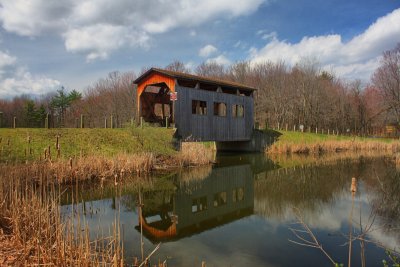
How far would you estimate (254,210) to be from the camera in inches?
394

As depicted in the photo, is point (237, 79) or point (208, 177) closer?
point (208, 177)

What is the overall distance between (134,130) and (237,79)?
32.4 meters

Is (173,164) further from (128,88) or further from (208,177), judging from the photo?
(128,88)

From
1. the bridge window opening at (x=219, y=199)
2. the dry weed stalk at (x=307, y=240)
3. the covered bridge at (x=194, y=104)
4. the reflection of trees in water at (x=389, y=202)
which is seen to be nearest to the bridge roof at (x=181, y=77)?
the covered bridge at (x=194, y=104)

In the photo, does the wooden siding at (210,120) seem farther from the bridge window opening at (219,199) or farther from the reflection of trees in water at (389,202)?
the reflection of trees in water at (389,202)

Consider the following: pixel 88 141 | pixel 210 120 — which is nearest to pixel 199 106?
pixel 210 120

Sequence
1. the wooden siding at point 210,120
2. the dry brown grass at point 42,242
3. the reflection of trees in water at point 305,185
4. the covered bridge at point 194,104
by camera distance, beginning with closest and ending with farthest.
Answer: the dry brown grass at point 42,242, the reflection of trees in water at point 305,185, the covered bridge at point 194,104, the wooden siding at point 210,120

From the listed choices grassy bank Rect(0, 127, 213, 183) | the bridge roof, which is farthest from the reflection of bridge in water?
the bridge roof

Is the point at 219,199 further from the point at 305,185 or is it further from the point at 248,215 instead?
the point at 305,185

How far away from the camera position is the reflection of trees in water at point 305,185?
10305 mm

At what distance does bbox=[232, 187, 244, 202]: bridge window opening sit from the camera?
11695 mm

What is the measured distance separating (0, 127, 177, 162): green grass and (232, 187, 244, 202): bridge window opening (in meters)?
5.35

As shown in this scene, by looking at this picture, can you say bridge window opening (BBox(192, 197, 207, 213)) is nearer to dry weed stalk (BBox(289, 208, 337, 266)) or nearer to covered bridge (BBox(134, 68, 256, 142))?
dry weed stalk (BBox(289, 208, 337, 266))

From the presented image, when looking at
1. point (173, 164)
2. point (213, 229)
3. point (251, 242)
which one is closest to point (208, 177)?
point (173, 164)
